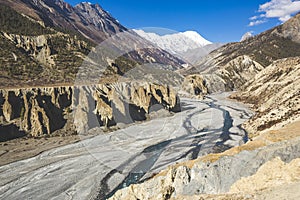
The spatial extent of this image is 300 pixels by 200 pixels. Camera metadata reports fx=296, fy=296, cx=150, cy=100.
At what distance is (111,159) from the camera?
40469 millimetres

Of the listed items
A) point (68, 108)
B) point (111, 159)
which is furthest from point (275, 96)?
point (68, 108)

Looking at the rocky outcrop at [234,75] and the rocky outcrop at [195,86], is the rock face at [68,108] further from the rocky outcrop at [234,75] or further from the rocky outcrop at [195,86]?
the rocky outcrop at [234,75]

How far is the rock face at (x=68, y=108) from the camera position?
57.4 m

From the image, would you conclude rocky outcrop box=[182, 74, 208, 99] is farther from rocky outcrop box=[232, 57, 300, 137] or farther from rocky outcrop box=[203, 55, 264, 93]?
rocky outcrop box=[232, 57, 300, 137]

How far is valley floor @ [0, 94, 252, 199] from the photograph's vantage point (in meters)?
32.0

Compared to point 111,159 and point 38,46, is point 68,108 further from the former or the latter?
point 38,46

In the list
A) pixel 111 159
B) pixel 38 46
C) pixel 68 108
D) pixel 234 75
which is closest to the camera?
pixel 111 159

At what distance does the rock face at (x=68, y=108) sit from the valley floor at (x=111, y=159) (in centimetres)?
529

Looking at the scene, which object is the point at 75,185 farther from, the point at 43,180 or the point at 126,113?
the point at 126,113

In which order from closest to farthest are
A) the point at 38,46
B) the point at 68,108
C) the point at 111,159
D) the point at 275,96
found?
the point at 111,159 → the point at 68,108 → the point at 275,96 → the point at 38,46

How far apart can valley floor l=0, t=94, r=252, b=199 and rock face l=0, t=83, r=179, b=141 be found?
529cm

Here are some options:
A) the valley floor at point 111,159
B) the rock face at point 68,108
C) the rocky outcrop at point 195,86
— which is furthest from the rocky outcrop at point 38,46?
the rocky outcrop at point 195,86

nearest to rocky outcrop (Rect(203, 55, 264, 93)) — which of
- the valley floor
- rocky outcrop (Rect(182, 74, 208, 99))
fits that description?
rocky outcrop (Rect(182, 74, 208, 99))

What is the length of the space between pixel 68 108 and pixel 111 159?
30210 millimetres
